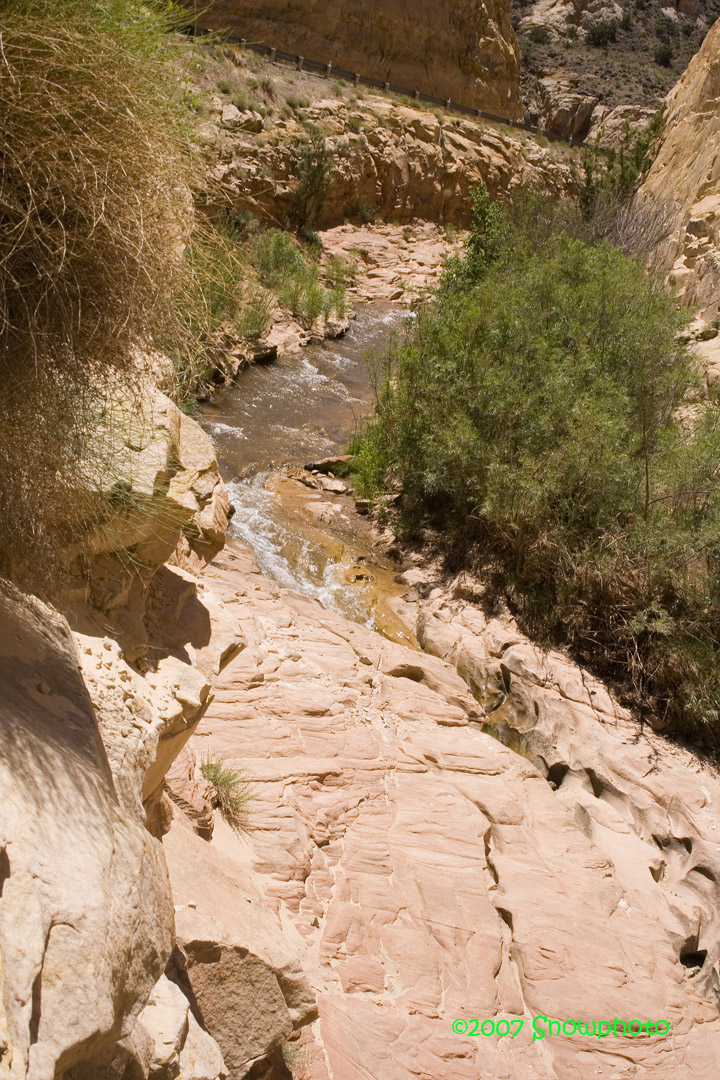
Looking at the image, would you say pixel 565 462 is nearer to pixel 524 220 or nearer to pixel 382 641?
pixel 382 641

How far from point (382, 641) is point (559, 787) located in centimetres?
208

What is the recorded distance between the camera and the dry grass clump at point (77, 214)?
2.18 meters

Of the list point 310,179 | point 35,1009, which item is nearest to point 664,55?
point 310,179

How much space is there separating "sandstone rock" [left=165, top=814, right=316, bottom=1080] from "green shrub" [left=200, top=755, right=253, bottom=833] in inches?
42.8

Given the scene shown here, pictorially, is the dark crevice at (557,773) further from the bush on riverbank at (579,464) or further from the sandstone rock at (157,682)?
the sandstone rock at (157,682)

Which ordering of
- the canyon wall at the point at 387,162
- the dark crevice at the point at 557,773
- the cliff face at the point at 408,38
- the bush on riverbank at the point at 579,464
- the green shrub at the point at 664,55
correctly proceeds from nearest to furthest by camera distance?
the dark crevice at the point at 557,773 → the bush on riverbank at the point at 579,464 → the canyon wall at the point at 387,162 → the cliff face at the point at 408,38 → the green shrub at the point at 664,55

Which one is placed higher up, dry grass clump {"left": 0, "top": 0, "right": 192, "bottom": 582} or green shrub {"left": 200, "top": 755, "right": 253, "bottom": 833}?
dry grass clump {"left": 0, "top": 0, "right": 192, "bottom": 582}

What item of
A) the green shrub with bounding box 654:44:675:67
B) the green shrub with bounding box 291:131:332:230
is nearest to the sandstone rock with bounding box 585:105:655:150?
the green shrub with bounding box 654:44:675:67

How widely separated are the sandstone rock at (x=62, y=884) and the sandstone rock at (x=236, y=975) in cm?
63

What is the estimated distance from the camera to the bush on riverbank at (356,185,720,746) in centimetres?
801

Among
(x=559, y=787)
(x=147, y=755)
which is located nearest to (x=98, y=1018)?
(x=147, y=755)

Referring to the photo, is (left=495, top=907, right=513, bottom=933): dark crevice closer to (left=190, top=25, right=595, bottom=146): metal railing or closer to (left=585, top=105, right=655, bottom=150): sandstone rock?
(left=190, top=25, right=595, bottom=146): metal railing

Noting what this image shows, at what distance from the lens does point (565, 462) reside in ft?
28.7

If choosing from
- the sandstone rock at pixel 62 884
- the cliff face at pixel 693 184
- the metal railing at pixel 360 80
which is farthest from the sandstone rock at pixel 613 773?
the metal railing at pixel 360 80
